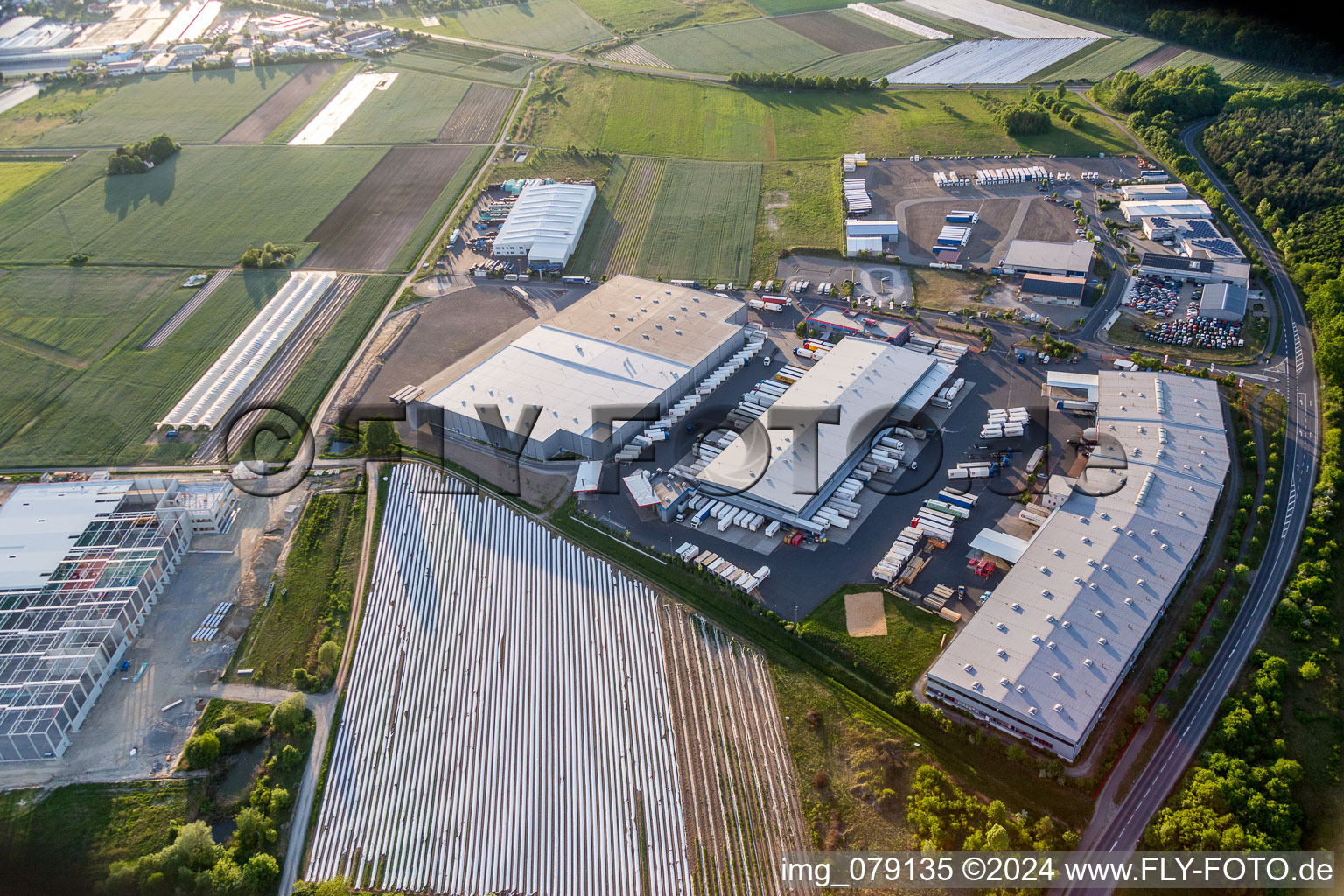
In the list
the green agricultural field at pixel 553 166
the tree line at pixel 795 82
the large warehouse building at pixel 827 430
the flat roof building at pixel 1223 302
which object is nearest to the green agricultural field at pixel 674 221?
the green agricultural field at pixel 553 166

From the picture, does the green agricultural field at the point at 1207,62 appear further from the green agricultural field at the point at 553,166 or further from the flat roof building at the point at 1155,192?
the green agricultural field at the point at 553,166

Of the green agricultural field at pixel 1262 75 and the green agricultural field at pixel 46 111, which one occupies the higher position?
the green agricultural field at pixel 1262 75

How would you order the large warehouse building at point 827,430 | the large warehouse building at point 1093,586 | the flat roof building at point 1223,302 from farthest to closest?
the flat roof building at point 1223,302 < the large warehouse building at point 827,430 < the large warehouse building at point 1093,586

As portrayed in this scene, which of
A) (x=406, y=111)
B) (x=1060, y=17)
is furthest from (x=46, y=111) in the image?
(x=1060, y=17)

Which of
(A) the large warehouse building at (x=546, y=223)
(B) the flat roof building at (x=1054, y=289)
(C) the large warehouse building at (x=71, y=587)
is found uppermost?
(B) the flat roof building at (x=1054, y=289)

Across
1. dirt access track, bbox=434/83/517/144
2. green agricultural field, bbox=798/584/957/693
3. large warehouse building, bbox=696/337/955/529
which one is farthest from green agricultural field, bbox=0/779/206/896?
dirt access track, bbox=434/83/517/144

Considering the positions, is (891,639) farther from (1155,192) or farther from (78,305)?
(78,305)
